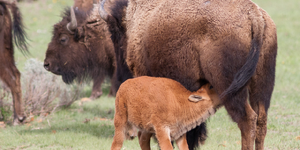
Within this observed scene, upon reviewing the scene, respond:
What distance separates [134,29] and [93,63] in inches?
94.1

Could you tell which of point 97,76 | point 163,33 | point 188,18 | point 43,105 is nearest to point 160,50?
point 163,33

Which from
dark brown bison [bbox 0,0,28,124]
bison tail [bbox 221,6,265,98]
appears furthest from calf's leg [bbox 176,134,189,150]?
dark brown bison [bbox 0,0,28,124]

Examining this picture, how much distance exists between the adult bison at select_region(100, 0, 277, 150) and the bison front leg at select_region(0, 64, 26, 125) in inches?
151

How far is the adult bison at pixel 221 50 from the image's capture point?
3.79 metres

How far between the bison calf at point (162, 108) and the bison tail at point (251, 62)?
Answer: 34 cm

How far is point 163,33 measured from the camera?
439 cm

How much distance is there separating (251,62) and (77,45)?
4.24 meters

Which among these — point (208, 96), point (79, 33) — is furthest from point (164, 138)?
point (79, 33)

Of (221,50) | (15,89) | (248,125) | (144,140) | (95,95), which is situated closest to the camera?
(221,50)

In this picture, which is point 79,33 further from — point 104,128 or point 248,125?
point 248,125

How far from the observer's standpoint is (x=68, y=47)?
6887 millimetres

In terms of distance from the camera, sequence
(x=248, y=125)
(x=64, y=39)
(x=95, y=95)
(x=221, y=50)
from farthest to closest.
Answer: (x=95, y=95)
(x=64, y=39)
(x=248, y=125)
(x=221, y=50)

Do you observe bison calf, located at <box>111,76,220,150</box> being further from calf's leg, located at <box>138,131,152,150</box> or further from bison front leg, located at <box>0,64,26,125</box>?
bison front leg, located at <box>0,64,26,125</box>

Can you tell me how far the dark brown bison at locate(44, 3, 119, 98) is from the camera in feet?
22.4
